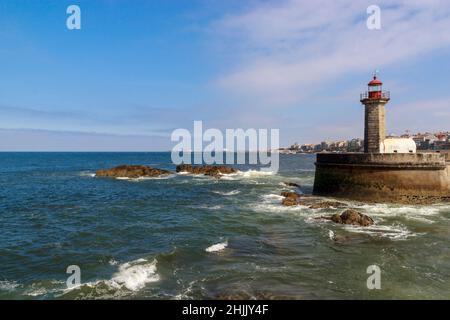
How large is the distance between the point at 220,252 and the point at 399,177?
1590 cm

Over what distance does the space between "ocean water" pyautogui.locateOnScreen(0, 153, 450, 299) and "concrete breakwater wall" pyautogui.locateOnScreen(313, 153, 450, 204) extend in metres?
1.22

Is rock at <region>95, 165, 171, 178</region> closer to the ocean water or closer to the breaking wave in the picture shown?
the breaking wave

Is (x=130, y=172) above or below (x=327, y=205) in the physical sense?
above

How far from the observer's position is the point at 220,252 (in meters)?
14.4

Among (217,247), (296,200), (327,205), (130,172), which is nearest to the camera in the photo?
(217,247)

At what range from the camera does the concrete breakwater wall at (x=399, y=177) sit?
24484mm

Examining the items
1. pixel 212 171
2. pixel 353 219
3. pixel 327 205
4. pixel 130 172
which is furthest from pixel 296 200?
pixel 130 172

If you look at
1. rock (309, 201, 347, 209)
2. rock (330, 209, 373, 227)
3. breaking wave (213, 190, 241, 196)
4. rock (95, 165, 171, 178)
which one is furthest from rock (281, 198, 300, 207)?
rock (95, 165, 171, 178)

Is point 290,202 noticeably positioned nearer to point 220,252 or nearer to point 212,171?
point 220,252

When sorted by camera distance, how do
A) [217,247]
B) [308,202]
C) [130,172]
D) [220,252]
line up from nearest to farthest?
1. [220,252]
2. [217,247]
3. [308,202]
4. [130,172]

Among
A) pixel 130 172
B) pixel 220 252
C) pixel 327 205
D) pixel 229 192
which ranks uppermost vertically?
pixel 130 172

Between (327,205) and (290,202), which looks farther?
(290,202)

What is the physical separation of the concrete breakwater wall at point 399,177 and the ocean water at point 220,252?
3.99 feet
